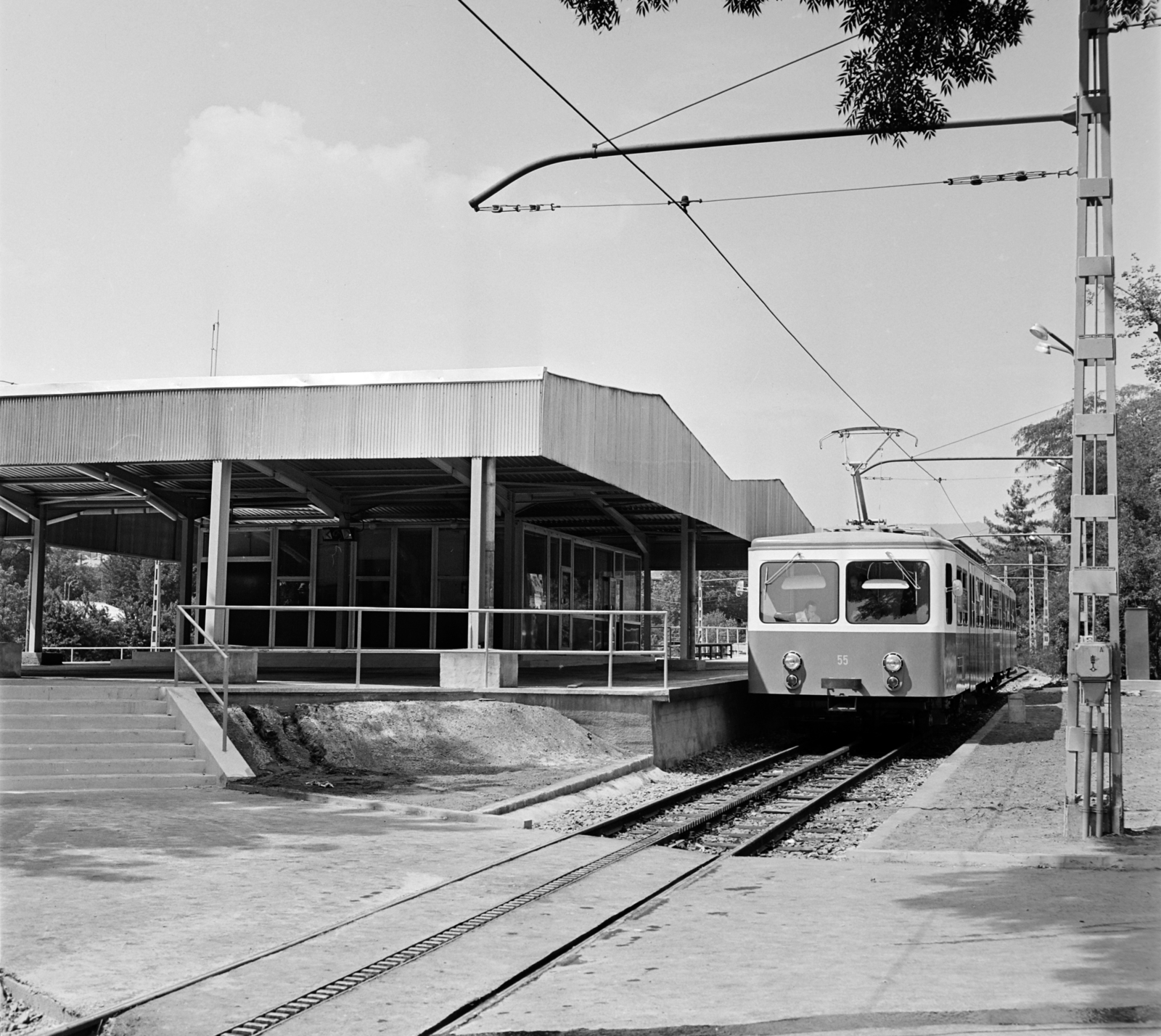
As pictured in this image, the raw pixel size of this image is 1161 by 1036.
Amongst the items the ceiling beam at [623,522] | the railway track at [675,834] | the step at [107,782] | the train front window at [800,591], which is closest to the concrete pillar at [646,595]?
the ceiling beam at [623,522]

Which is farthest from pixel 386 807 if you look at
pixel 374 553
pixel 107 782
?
pixel 374 553

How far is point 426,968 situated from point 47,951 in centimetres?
184

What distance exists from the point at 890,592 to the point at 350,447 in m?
7.77

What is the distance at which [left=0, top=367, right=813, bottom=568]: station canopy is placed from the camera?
17172 mm

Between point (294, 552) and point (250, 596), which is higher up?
point (294, 552)

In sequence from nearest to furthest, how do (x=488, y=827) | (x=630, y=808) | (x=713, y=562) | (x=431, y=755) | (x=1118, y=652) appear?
(x=1118, y=652), (x=488, y=827), (x=630, y=808), (x=431, y=755), (x=713, y=562)

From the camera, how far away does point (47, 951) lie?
6.18 m

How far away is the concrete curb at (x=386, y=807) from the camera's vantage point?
10672mm

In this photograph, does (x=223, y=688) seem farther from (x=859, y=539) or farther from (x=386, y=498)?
(x=386, y=498)

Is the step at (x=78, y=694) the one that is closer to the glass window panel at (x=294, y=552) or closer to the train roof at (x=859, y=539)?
the train roof at (x=859, y=539)

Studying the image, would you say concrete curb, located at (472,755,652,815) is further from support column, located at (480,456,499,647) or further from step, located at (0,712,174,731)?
step, located at (0,712,174,731)

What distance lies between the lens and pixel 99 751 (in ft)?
42.5

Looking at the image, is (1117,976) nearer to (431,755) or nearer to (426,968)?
(426,968)

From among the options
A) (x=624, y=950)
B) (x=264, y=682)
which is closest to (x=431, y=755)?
(x=264, y=682)
